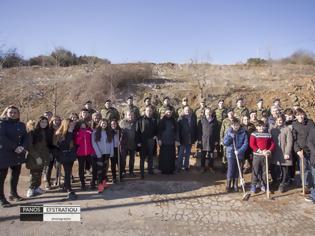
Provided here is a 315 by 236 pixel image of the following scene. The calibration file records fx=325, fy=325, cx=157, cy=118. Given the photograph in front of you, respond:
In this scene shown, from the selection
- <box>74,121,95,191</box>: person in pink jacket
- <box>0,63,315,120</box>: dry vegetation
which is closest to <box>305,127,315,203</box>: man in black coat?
<box>74,121,95,191</box>: person in pink jacket

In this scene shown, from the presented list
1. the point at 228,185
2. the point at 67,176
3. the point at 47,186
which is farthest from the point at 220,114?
the point at 47,186

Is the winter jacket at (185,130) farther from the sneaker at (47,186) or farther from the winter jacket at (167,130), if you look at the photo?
the sneaker at (47,186)

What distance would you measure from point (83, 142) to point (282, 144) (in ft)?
15.8

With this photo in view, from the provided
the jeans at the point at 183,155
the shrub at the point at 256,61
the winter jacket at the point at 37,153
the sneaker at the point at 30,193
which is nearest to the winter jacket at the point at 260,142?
the jeans at the point at 183,155

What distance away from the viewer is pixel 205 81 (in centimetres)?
2036

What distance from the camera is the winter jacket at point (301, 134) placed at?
768 cm

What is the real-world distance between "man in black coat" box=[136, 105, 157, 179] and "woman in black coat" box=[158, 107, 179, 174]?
0.78 ft

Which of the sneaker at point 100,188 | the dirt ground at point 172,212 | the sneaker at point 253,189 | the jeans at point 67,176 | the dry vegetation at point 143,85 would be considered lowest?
the dirt ground at point 172,212

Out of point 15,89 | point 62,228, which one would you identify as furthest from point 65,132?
point 15,89

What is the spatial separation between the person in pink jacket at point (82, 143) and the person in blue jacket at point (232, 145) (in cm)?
333

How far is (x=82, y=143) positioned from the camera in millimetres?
7727

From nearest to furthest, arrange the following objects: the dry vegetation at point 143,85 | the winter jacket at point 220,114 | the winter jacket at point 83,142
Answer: the winter jacket at point 83,142 → the winter jacket at point 220,114 → the dry vegetation at point 143,85

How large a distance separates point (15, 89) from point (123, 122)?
49.6 feet

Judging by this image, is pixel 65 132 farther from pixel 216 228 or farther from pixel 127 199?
pixel 216 228
